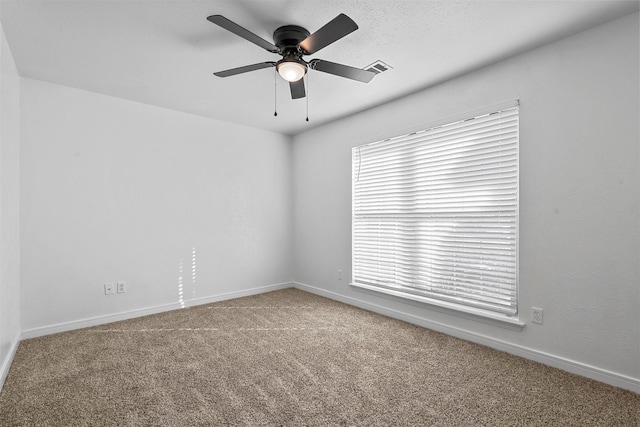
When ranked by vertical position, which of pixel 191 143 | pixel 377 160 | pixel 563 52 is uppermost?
pixel 563 52

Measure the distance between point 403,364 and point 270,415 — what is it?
1124 millimetres

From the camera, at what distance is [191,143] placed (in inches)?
159

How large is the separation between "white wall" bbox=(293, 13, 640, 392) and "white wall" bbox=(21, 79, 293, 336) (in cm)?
287

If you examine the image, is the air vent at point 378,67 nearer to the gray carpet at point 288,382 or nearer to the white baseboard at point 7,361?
the gray carpet at point 288,382

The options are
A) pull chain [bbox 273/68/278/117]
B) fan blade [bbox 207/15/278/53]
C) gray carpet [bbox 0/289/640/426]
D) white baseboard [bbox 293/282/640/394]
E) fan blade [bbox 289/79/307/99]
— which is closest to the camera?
fan blade [bbox 207/15/278/53]

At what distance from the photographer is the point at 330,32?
1.87 m

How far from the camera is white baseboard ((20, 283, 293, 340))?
120 inches

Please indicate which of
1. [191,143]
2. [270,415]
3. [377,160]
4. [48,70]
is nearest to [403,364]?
[270,415]

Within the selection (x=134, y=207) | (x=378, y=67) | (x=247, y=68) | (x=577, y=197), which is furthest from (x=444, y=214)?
(x=134, y=207)

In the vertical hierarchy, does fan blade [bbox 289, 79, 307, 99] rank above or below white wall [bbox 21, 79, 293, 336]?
above

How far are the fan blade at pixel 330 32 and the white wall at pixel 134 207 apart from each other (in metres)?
2.51

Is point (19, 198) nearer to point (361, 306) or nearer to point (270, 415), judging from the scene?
point (270, 415)

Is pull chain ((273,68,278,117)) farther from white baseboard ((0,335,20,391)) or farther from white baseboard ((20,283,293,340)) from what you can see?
white baseboard ((0,335,20,391))

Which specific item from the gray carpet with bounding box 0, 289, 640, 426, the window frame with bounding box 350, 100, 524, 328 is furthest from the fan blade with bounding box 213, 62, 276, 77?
the gray carpet with bounding box 0, 289, 640, 426
